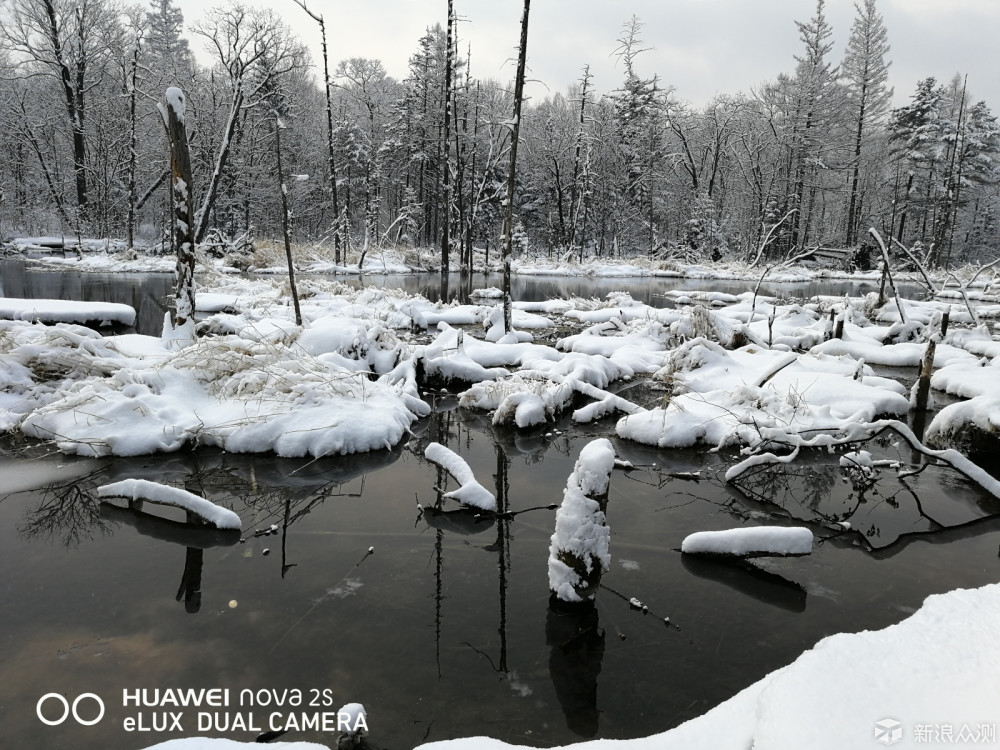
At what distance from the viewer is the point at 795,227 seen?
43.8 meters

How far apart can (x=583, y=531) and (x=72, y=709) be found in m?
3.14

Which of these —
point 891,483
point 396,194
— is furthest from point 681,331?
point 396,194

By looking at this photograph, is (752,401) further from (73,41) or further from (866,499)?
(73,41)

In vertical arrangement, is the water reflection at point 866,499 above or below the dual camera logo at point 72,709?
above

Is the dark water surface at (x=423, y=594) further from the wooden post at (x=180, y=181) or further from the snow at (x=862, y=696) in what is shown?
the wooden post at (x=180, y=181)

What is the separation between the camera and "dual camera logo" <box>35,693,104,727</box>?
3.00 metres

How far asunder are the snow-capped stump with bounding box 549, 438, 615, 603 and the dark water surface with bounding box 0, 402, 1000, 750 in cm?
21

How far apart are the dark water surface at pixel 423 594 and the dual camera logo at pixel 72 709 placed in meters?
0.03

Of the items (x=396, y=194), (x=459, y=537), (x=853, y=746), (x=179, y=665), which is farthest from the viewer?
(x=396, y=194)

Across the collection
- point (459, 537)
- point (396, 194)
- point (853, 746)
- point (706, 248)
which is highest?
point (396, 194)

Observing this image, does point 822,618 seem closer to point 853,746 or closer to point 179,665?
point 853,746

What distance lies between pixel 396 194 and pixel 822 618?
5158 cm

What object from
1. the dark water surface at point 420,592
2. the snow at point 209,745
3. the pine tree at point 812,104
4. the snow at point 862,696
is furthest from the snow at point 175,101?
the pine tree at point 812,104

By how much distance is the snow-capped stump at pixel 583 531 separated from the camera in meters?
3.83
